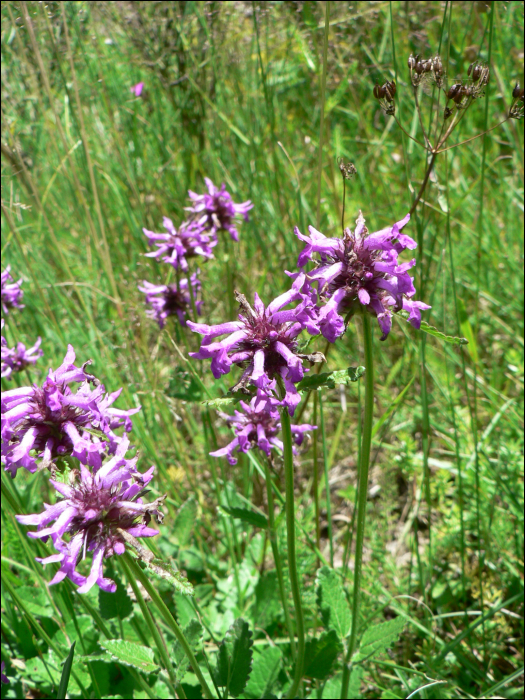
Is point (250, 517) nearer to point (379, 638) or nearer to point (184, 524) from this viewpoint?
point (379, 638)

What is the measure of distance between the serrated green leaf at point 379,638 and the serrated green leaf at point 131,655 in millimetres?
580

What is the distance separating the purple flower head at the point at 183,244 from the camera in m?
2.34

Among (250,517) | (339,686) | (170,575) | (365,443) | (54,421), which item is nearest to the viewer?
(170,575)

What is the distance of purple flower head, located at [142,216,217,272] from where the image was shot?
7.66 feet

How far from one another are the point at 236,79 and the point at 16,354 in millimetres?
1923

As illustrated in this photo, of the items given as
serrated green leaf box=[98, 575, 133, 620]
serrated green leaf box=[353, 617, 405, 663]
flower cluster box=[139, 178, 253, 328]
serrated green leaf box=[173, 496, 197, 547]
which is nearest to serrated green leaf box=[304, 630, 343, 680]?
serrated green leaf box=[353, 617, 405, 663]

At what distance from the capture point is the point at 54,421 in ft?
4.71

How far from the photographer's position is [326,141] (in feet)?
12.1

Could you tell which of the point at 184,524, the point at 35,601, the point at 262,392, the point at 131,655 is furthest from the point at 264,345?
the point at 35,601

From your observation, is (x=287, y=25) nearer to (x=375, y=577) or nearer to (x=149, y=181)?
(x=149, y=181)

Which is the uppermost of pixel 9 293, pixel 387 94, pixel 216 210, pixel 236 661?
A: pixel 387 94

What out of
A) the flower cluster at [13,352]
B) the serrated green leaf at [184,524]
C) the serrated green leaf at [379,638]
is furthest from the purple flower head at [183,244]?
the serrated green leaf at [379,638]

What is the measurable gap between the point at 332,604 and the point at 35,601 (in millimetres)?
1162

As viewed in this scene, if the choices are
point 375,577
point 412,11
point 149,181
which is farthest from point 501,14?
point 375,577
